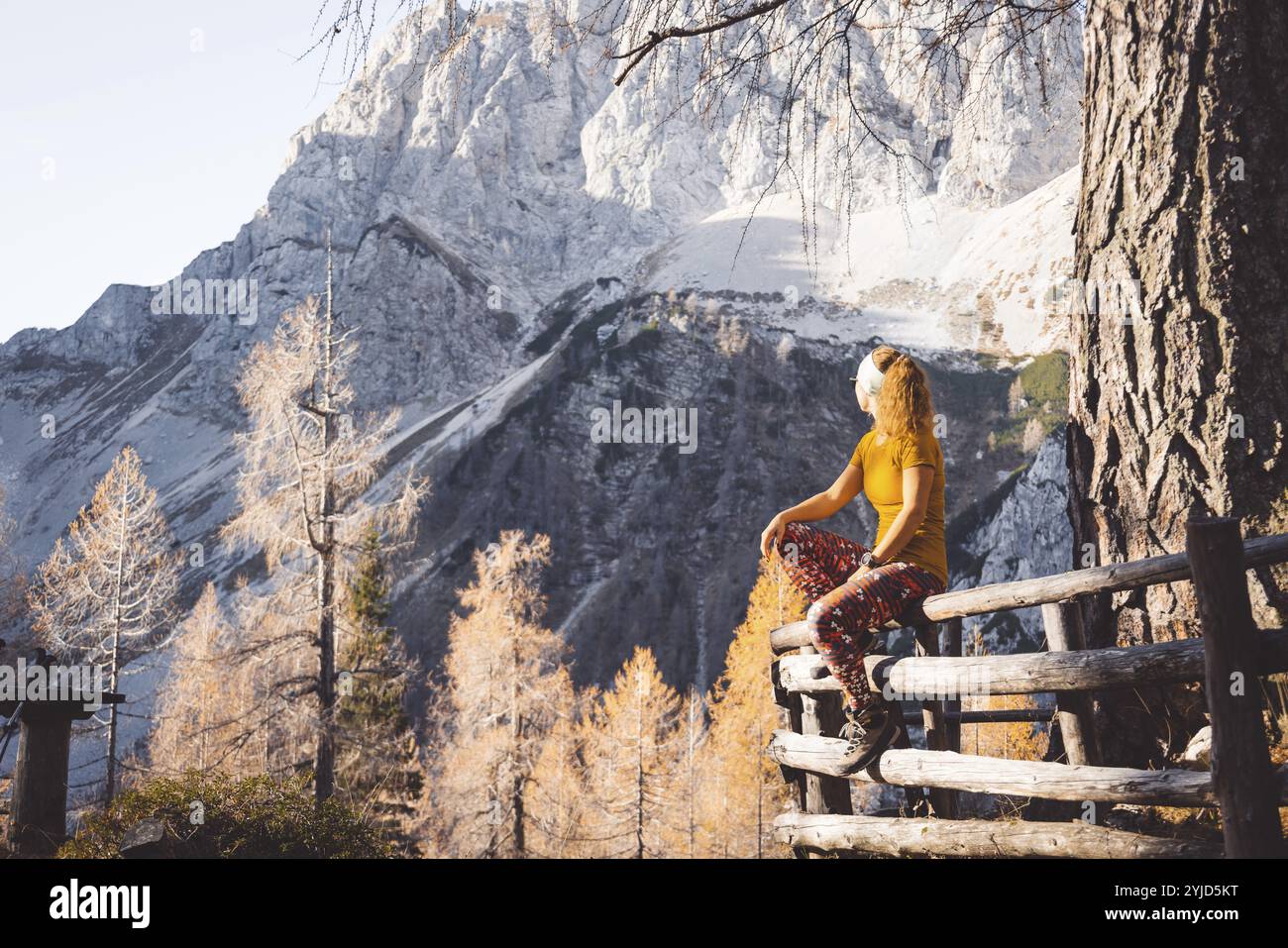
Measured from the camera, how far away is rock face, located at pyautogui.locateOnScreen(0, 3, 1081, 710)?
82.6m

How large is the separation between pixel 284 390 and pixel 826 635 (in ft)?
38.3

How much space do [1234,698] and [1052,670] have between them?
31.6 inches

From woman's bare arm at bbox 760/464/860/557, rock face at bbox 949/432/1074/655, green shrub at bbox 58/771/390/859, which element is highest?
rock face at bbox 949/432/1074/655

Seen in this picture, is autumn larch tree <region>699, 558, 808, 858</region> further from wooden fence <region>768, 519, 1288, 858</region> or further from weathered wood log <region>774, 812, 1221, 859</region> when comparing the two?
weathered wood log <region>774, 812, 1221, 859</region>

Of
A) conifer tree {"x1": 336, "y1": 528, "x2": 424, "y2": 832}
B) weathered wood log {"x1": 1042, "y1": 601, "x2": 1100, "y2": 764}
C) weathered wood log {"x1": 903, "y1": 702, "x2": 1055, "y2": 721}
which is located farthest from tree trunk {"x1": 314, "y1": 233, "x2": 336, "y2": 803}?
weathered wood log {"x1": 1042, "y1": 601, "x2": 1100, "y2": 764}

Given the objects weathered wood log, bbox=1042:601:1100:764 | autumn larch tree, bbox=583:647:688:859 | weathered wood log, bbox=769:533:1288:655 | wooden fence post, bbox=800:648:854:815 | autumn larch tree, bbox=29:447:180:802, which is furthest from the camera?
autumn larch tree, bbox=583:647:688:859

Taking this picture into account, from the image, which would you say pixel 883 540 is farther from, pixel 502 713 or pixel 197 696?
pixel 197 696

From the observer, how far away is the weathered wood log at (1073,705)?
418 centimetres

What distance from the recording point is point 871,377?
507 cm

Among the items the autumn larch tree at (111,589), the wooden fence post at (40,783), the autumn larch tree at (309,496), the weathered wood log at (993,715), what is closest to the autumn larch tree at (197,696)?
the autumn larch tree at (111,589)

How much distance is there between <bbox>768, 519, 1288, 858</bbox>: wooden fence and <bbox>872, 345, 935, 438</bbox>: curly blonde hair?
858 mm

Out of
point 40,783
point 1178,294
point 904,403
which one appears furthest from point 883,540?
point 40,783
